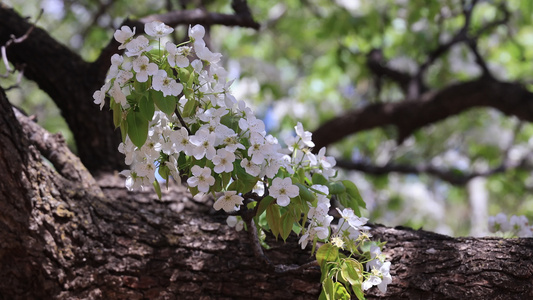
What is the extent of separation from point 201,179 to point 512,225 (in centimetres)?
127

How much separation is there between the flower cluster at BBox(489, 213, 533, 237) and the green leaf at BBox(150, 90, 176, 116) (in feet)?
4.45

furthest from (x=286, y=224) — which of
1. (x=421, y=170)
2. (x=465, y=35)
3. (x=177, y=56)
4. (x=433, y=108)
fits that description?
(x=421, y=170)

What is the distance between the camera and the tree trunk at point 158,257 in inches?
61.4

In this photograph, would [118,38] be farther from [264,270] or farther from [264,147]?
[264,270]

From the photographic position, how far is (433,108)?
13.0ft

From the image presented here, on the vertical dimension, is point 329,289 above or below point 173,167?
below

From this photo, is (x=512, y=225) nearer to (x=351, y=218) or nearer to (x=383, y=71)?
(x=351, y=218)

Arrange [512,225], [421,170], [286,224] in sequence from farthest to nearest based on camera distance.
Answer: [421,170]
[512,225]
[286,224]

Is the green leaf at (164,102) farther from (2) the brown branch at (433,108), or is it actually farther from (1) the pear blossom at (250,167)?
(2) the brown branch at (433,108)

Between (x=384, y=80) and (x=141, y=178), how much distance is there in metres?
3.93

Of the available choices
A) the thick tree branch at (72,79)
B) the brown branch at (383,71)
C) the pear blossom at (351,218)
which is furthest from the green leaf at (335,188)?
the brown branch at (383,71)

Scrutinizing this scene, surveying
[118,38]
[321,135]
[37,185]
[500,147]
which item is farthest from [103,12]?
A: [500,147]

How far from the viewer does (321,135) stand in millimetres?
4184

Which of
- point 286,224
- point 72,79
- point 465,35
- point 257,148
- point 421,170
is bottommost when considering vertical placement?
point 286,224
